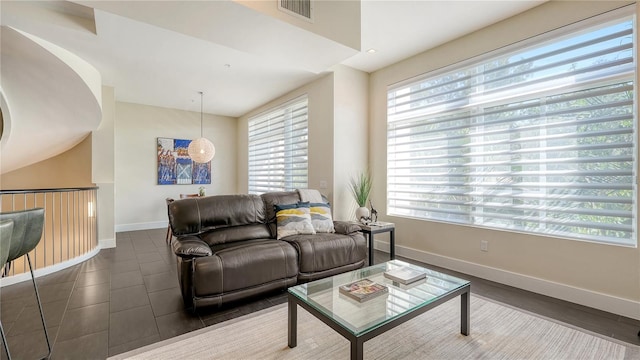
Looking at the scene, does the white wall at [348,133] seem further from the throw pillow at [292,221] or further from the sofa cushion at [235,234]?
the sofa cushion at [235,234]

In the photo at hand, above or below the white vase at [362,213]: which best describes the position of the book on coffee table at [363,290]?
below

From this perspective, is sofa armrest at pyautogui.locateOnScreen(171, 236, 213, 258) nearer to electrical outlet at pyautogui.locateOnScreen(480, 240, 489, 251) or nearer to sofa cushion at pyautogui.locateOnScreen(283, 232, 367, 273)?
sofa cushion at pyautogui.locateOnScreen(283, 232, 367, 273)

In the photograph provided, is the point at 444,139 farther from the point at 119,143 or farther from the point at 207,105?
the point at 119,143

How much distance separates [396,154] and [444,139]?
790 millimetres

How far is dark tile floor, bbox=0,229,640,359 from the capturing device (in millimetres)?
1985

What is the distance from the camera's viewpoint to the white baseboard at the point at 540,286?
7.87ft

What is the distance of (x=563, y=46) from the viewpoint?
2.74 m

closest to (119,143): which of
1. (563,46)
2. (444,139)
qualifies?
(444,139)

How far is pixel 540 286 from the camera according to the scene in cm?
284

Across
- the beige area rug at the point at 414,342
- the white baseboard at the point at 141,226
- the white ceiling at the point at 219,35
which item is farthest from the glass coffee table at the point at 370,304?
the white baseboard at the point at 141,226

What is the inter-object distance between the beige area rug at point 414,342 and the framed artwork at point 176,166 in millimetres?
5245

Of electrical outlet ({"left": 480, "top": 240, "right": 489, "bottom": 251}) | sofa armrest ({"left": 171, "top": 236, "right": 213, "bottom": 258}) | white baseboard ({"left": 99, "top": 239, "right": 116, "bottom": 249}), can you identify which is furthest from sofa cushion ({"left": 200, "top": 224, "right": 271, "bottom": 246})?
white baseboard ({"left": 99, "top": 239, "right": 116, "bottom": 249})

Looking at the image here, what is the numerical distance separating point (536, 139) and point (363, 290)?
250cm

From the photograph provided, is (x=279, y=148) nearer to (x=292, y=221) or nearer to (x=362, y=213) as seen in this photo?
(x=362, y=213)
